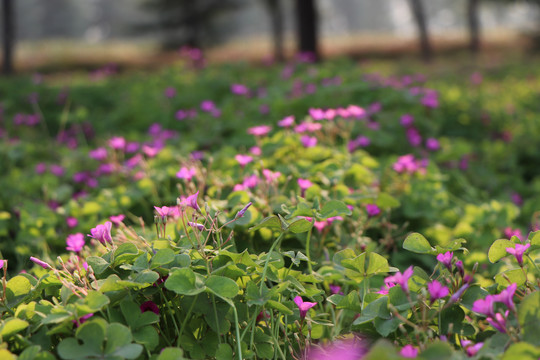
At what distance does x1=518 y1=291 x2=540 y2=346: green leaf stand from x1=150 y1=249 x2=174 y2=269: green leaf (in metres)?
0.84

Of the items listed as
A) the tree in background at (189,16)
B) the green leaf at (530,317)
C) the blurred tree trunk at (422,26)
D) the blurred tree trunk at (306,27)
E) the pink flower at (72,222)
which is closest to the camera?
the green leaf at (530,317)

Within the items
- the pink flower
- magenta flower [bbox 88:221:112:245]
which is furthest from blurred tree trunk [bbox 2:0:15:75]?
magenta flower [bbox 88:221:112:245]

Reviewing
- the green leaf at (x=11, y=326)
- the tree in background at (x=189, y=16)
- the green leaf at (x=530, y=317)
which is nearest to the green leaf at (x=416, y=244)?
the green leaf at (x=530, y=317)

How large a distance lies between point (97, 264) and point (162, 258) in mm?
193

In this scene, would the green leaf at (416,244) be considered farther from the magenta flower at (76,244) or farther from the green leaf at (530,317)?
the magenta flower at (76,244)

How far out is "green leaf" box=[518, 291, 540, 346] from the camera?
3.49ft

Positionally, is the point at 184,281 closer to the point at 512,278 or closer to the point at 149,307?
the point at 149,307

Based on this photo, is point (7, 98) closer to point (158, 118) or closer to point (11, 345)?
point (158, 118)

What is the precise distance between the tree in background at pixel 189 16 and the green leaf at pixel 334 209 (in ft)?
79.0

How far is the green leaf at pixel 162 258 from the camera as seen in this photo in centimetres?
127

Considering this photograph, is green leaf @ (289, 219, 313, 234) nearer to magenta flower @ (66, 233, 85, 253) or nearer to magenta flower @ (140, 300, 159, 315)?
magenta flower @ (140, 300, 159, 315)

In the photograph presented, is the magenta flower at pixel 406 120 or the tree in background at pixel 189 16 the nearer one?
the magenta flower at pixel 406 120

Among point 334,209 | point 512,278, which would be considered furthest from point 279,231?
point 512,278

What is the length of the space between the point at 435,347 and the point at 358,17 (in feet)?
323
